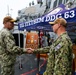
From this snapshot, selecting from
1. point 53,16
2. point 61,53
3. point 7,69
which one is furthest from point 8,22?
point 61,53

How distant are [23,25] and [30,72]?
8.42 ft

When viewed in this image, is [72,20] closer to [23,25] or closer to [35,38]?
[23,25]

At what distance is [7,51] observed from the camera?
5539mm

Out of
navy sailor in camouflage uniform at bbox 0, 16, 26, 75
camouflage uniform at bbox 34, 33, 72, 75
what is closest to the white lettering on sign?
navy sailor in camouflage uniform at bbox 0, 16, 26, 75

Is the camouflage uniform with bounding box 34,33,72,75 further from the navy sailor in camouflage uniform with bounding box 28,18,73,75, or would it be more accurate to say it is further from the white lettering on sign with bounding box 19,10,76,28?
the white lettering on sign with bounding box 19,10,76,28

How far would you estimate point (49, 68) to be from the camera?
4.20m

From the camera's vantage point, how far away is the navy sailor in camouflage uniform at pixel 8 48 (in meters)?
5.38

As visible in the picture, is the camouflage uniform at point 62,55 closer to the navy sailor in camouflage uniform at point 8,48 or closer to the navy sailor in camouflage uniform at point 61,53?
the navy sailor in camouflage uniform at point 61,53

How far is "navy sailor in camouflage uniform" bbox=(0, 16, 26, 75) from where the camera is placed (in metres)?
5.38

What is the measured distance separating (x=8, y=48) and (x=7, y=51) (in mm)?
187

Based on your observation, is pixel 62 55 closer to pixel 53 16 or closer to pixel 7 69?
pixel 7 69

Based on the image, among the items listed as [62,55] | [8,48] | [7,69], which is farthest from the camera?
[7,69]

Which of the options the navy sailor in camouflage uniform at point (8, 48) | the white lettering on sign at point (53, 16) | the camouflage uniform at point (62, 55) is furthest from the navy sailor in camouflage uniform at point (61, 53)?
the navy sailor in camouflage uniform at point (8, 48)

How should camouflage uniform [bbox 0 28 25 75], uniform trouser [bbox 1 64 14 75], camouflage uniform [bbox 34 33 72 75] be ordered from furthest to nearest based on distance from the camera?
uniform trouser [bbox 1 64 14 75] → camouflage uniform [bbox 0 28 25 75] → camouflage uniform [bbox 34 33 72 75]
